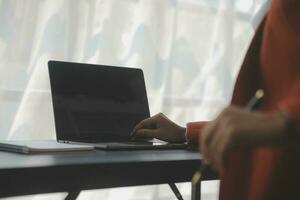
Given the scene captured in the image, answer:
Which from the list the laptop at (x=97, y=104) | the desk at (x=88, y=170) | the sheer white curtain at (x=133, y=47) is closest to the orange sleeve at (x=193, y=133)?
the laptop at (x=97, y=104)

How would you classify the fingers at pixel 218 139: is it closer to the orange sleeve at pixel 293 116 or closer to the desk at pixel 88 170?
the orange sleeve at pixel 293 116

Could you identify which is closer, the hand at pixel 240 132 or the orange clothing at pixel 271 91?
the hand at pixel 240 132

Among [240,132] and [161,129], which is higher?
[240,132]

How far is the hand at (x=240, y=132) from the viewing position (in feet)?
1.88

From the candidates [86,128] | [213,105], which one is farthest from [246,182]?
[213,105]

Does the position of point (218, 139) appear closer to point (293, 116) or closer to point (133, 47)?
point (293, 116)

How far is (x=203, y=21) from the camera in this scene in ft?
6.41

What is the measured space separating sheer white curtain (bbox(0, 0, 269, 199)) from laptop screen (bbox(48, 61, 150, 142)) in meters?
0.30

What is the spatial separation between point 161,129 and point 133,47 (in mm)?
544

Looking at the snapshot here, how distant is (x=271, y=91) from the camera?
2.43 ft

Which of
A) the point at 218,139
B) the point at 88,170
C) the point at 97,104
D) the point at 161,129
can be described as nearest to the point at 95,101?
the point at 97,104

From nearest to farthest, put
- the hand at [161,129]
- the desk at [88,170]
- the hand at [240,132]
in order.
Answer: the hand at [240,132], the desk at [88,170], the hand at [161,129]

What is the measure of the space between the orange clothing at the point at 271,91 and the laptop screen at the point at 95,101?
0.48 metres

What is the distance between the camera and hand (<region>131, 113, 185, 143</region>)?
1240mm
